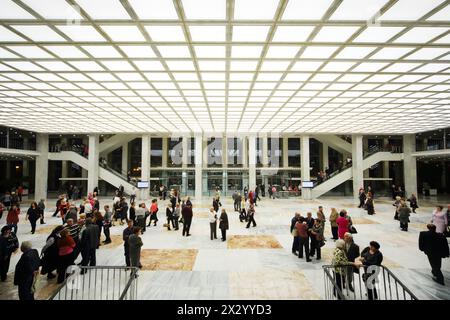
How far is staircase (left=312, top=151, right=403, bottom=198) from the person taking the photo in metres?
26.9

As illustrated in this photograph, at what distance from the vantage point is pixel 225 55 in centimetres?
738

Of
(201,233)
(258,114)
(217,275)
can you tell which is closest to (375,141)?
(258,114)

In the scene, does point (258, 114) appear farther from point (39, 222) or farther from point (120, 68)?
point (39, 222)

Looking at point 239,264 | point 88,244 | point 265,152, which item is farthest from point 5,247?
point 265,152

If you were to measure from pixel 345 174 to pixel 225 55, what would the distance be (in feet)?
79.7

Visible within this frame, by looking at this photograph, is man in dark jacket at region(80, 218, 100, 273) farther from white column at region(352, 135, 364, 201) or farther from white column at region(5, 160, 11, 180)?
white column at region(5, 160, 11, 180)

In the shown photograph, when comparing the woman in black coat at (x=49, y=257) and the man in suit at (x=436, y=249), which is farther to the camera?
the woman in black coat at (x=49, y=257)

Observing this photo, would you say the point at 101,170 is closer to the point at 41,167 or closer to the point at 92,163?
the point at 92,163

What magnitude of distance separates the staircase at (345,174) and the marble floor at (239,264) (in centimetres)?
1403

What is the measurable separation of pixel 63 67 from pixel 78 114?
857cm

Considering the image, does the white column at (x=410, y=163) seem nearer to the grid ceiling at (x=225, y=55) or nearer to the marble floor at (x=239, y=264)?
the grid ceiling at (x=225, y=55)

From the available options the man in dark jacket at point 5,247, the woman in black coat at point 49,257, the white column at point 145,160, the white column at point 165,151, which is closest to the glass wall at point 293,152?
the white column at point 165,151

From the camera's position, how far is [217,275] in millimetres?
6832

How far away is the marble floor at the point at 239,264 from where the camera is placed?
591 centimetres
